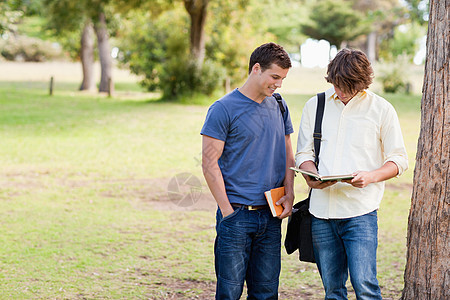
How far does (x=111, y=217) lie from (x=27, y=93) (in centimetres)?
1984

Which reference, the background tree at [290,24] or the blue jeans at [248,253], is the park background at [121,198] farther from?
the background tree at [290,24]

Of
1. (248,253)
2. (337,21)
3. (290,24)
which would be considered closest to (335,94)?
(248,253)

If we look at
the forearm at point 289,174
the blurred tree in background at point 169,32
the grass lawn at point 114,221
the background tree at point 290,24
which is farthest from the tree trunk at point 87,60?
the forearm at point 289,174

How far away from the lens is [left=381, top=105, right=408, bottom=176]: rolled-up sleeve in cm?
321

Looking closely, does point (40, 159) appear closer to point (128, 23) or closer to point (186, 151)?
point (186, 151)

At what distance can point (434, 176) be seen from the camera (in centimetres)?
346

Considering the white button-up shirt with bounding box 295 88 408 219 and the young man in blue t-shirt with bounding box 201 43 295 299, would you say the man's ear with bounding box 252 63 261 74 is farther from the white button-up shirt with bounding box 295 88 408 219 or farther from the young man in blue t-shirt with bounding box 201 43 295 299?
the white button-up shirt with bounding box 295 88 408 219

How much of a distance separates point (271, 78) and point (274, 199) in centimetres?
71

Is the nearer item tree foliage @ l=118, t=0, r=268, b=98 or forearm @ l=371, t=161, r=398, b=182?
forearm @ l=371, t=161, r=398, b=182

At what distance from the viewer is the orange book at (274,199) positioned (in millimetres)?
3346

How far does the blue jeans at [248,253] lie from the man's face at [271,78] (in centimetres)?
72

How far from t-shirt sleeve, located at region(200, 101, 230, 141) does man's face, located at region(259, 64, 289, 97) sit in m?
0.27

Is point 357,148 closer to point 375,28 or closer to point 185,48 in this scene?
point 185,48

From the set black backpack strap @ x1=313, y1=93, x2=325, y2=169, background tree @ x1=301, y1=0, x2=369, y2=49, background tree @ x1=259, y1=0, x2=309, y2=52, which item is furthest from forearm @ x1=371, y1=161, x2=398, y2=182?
background tree @ x1=301, y1=0, x2=369, y2=49
